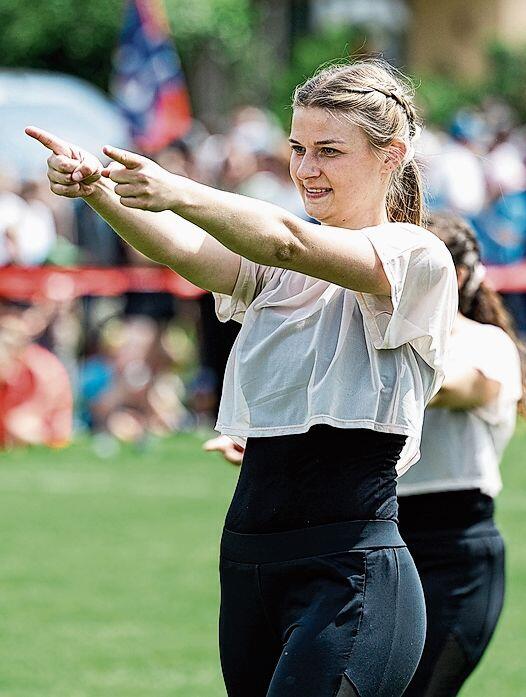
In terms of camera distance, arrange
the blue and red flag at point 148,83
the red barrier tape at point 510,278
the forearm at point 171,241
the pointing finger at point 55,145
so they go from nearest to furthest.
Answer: the pointing finger at point 55,145 → the forearm at point 171,241 → the red barrier tape at point 510,278 → the blue and red flag at point 148,83

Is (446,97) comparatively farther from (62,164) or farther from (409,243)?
(62,164)

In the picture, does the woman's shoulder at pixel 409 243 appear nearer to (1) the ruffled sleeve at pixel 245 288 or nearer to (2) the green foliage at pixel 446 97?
(1) the ruffled sleeve at pixel 245 288

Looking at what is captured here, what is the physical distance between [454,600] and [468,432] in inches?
19.3

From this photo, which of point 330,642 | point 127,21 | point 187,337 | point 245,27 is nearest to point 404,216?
point 330,642

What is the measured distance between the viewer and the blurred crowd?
42.0 ft

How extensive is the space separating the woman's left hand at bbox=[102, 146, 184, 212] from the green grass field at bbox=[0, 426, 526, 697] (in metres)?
3.59

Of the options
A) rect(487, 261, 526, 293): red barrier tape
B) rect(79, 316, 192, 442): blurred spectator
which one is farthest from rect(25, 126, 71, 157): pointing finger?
rect(487, 261, 526, 293): red barrier tape

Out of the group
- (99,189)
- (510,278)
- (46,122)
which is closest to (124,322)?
(510,278)

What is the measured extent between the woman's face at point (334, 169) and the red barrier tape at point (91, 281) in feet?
33.6

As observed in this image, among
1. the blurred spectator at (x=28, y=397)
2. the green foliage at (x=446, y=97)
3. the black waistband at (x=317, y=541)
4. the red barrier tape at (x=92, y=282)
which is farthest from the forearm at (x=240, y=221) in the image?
the green foliage at (x=446, y=97)

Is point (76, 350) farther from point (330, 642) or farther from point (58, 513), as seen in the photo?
point (330, 642)

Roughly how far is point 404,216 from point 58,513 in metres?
6.68

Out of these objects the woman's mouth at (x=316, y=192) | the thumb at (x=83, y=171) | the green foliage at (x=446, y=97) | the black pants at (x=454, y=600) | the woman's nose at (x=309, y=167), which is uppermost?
the green foliage at (x=446, y=97)

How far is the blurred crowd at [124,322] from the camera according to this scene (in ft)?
42.0
